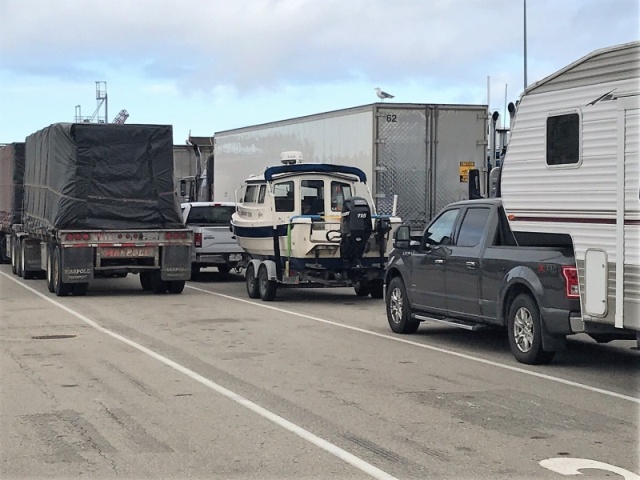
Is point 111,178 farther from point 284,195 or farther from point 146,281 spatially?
point 284,195

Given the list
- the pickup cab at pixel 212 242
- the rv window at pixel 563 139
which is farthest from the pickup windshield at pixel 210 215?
the rv window at pixel 563 139

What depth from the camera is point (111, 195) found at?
69.1 feet

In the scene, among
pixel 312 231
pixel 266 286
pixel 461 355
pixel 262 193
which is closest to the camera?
pixel 461 355

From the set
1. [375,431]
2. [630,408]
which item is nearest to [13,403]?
[375,431]

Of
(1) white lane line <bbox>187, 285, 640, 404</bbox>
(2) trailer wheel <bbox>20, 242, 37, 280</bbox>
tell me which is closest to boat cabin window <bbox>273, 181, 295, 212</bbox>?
(1) white lane line <bbox>187, 285, 640, 404</bbox>

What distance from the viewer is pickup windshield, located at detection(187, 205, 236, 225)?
81.5 ft

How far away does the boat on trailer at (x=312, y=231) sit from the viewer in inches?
747

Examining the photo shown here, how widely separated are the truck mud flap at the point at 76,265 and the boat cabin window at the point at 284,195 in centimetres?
388

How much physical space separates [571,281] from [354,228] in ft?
26.9

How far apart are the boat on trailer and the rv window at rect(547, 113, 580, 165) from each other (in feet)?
25.0

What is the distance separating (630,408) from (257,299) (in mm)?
11790

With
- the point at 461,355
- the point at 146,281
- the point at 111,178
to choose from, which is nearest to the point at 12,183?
the point at 146,281

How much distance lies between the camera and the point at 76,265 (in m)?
20.2

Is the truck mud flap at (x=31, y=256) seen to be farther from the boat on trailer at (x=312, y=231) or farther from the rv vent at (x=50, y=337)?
the rv vent at (x=50, y=337)
